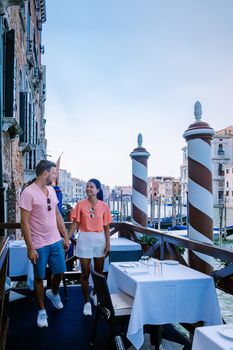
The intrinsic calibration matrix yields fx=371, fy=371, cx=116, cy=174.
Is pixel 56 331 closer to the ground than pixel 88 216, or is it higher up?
closer to the ground

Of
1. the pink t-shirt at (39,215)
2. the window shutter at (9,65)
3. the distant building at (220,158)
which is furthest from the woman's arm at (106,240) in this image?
the distant building at (220,158)

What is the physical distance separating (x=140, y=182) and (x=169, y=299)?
3.34 meters

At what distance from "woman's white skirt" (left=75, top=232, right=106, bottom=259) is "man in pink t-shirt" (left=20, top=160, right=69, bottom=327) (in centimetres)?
26

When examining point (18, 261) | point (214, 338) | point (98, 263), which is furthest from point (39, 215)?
point (214, 338)

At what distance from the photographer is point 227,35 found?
28.1 feet

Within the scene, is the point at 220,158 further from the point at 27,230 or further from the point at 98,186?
the point at 27,230

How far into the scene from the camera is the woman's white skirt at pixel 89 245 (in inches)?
148

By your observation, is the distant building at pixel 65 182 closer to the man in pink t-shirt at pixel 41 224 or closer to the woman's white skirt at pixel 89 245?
the woman's white skirt at pixel 89 245

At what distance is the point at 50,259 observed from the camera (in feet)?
11.7

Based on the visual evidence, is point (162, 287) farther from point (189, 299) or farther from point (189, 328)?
point (189, 328)

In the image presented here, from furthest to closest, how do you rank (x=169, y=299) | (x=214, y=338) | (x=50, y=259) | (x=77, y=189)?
(x=77, y=189)
(x=50, y=259)
(x=169, y=299)
(x=214, y=338)

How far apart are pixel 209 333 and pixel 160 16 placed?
8.08m

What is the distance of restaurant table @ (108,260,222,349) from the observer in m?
2.73

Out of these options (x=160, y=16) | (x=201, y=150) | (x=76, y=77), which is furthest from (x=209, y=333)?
(x=76, y=77)
